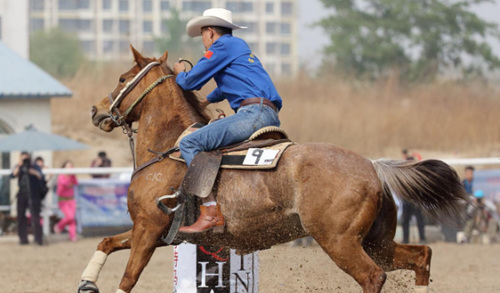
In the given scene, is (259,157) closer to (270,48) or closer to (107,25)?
(107,25)

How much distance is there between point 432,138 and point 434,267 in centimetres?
1590

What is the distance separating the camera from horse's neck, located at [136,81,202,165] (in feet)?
22.6

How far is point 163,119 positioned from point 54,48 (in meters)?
40.8

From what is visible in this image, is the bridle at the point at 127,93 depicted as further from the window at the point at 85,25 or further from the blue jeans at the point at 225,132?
the window at the point at 85,25

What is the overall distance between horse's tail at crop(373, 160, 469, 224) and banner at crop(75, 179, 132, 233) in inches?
401

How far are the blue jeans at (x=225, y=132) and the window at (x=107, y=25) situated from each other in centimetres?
5332

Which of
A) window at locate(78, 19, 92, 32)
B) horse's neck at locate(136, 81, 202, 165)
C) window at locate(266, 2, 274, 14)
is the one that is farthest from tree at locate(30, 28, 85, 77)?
horse's neck at locate(136, 81, 202, 165)

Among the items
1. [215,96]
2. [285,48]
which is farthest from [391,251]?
[285,48]

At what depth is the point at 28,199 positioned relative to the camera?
1549 centimetres

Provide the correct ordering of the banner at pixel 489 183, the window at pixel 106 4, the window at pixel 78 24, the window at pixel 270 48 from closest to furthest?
1. the banner at pixel 489 183
2. the window at pixel 106 4
3. the window at pixel 78 24
4. the window at pixel 270 48

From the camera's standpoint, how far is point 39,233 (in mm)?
15320

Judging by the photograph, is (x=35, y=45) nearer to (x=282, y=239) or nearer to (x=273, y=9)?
(x=273, y=9)

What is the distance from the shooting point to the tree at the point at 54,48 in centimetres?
4381

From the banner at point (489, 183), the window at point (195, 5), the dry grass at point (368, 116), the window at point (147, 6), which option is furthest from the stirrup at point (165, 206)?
the window at point (195, 5)
